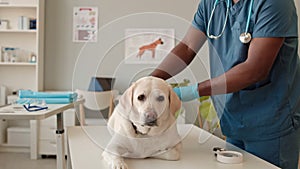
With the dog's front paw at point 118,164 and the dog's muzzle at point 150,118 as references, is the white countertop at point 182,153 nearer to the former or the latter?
→ the dog's front paw at point 118,164

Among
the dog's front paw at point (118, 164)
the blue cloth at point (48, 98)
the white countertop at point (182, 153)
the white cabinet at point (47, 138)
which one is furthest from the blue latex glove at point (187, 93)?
the white cabinet at point (47, 138)

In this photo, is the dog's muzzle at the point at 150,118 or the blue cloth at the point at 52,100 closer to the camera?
the dog's muzzle at the point at 150,118

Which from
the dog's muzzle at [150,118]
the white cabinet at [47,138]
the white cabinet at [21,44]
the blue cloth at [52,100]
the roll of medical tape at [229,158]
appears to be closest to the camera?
the dog's muzzle at [150,118]

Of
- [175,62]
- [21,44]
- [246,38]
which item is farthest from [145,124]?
[21,44]

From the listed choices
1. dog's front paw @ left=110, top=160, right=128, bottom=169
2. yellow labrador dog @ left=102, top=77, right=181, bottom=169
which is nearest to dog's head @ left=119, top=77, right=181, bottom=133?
yellow labrador dog @ left=102, top=77, right=181, bottom=169

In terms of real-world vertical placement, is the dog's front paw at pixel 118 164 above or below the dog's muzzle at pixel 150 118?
below

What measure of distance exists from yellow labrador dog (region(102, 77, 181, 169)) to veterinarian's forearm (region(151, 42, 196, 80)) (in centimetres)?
14

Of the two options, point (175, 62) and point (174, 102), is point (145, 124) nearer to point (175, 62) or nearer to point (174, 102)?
point (174, 102)

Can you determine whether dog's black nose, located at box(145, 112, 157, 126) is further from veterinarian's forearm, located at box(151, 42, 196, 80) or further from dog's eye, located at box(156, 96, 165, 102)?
veterinarian's forearm, located at box(151, 42, 196, 80)

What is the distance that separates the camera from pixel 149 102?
86 centimetres

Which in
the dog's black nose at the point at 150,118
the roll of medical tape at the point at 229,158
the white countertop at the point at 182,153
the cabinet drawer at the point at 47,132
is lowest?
the cabinet drawer at the point at 47,132

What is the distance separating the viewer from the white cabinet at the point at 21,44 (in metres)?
3.73

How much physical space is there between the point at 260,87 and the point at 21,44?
10.8ft

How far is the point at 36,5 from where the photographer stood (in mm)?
3701
